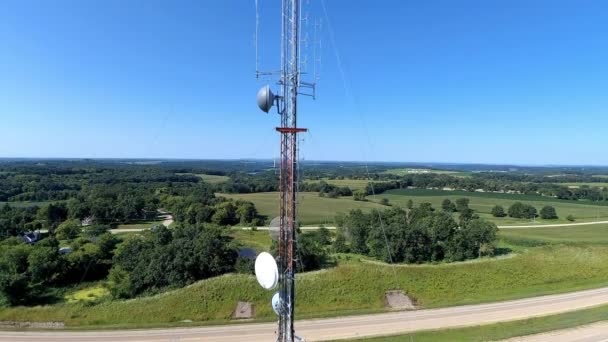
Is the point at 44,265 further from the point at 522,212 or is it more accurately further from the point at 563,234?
the point at 522,212

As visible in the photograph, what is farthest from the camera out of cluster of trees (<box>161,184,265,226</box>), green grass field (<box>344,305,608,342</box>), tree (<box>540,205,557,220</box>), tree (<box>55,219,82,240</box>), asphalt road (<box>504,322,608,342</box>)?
tree (<box>540,205,557,220</box>)

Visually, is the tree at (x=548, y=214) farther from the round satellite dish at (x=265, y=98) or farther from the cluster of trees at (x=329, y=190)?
the round satellite dish at (x=265, y=98)

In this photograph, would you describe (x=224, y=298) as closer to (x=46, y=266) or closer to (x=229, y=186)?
(x=46, y=266)

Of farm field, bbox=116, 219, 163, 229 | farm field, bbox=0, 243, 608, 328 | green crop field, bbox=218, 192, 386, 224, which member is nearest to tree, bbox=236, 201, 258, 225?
green crop field, bbox=218, 192, 386, 224

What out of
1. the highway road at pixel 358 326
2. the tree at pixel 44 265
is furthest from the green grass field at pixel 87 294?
the highway road at pixel 358 326

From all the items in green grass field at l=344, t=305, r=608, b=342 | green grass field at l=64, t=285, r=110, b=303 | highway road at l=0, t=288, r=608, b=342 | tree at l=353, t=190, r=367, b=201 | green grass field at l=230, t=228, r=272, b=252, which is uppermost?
tree at l=353, t=190, r=367, b=201

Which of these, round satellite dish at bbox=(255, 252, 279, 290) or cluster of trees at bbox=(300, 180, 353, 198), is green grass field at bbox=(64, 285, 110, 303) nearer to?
round satellite dish at bbox=(255, 252, 279, 290)

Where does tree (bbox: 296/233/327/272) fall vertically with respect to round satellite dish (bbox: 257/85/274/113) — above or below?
below
